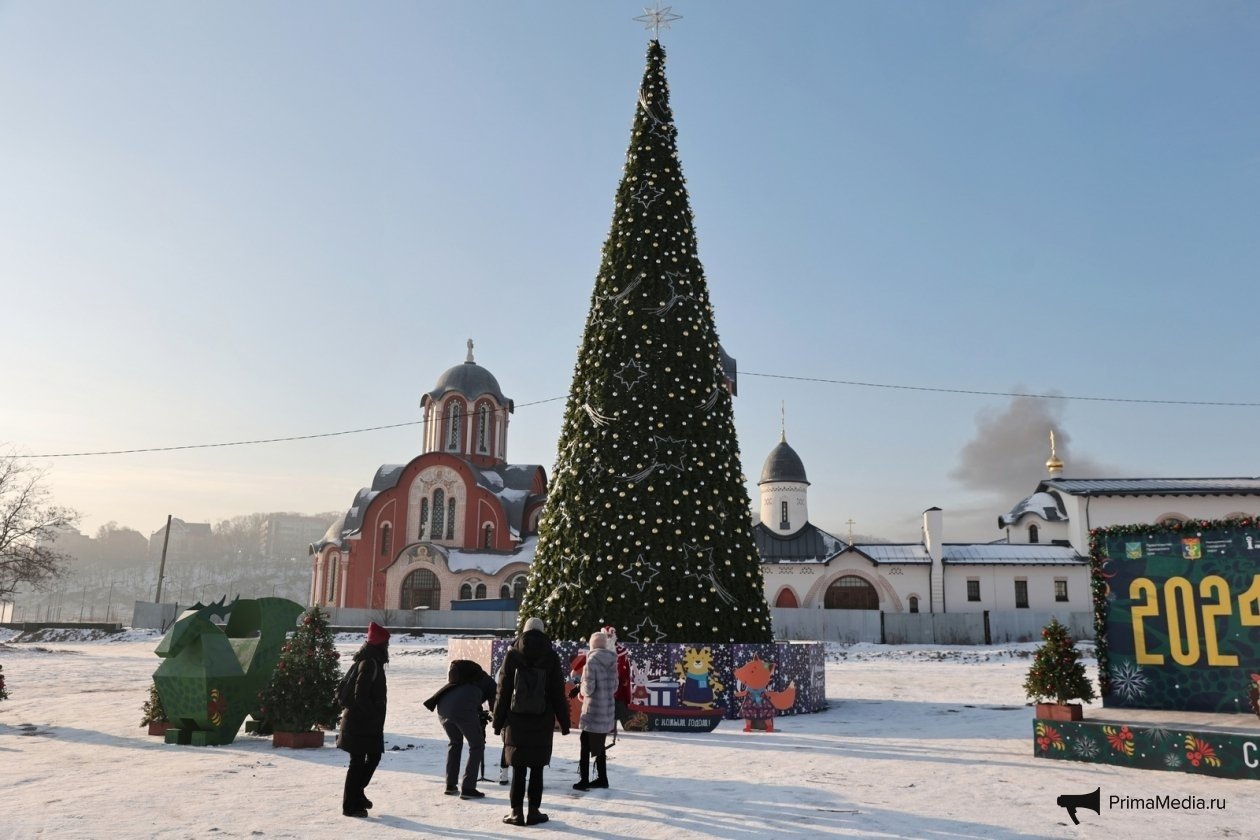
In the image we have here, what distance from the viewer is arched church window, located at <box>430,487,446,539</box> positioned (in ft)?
172

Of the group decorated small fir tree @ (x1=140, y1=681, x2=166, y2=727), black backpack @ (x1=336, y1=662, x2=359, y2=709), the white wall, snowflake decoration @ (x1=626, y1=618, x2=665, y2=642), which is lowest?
decorated small fir tree @ (x1=140, y1=681, x2=166, y2=727)

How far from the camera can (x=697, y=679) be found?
13641 millimetres

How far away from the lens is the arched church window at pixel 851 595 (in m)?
46.4

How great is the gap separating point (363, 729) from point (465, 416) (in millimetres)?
49232

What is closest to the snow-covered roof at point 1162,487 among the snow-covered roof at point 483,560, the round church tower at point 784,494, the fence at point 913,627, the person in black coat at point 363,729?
the fence at point 913,627

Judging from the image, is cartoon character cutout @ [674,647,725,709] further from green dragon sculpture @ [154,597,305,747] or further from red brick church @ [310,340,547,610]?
red brick church @ [310,340,547,610]

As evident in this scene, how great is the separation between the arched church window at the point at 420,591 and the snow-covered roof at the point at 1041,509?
33798mm

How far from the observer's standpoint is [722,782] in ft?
29.8

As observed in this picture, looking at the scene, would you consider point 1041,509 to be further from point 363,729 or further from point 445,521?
point 363,729

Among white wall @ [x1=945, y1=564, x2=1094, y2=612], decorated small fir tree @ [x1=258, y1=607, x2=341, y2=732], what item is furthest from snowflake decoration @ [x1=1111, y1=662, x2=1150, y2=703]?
white wall @ [x1=945, y1=564, x2=1094, y2=612]

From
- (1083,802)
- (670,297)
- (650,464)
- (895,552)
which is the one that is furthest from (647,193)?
(895,552)

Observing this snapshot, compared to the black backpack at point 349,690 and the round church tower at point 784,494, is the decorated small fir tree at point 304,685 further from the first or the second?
the round church tower at point 784,494

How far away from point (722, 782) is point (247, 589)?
211m

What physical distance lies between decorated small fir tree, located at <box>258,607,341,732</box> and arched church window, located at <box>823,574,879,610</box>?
38.2 meters
